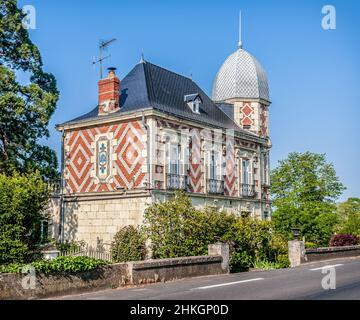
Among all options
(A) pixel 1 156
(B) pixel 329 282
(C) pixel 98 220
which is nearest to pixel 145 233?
(C) pixel 98 220

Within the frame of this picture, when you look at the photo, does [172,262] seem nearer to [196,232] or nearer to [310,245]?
[196,232]

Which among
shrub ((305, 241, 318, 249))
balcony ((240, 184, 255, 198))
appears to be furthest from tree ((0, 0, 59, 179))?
shrub ((305, 241, 318, 249))

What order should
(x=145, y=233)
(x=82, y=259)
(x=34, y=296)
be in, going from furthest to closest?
1. (x=145, y=233)
2. (x=82, y=259)
3. (x=34, y=296)

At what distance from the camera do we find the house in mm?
23562

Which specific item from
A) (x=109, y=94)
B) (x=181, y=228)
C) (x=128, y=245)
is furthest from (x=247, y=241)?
(x=109, y=94)

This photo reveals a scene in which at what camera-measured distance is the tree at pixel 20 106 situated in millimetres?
22625

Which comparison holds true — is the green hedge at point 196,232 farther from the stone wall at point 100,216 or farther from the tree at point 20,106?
the tree at point 20,106

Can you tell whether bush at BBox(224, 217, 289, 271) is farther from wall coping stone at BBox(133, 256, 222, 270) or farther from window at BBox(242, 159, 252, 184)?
window at BBox(242, 159, 252, 184)

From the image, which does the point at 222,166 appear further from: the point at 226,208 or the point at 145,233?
the point at 145,233

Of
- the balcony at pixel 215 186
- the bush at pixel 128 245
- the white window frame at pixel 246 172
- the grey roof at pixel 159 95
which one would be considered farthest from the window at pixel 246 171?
the bush at pixel 128 245

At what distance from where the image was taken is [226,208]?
91.3ft

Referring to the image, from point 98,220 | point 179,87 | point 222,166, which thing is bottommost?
point 98,220

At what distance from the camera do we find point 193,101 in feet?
90.0

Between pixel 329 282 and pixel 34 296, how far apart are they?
25.1ft
